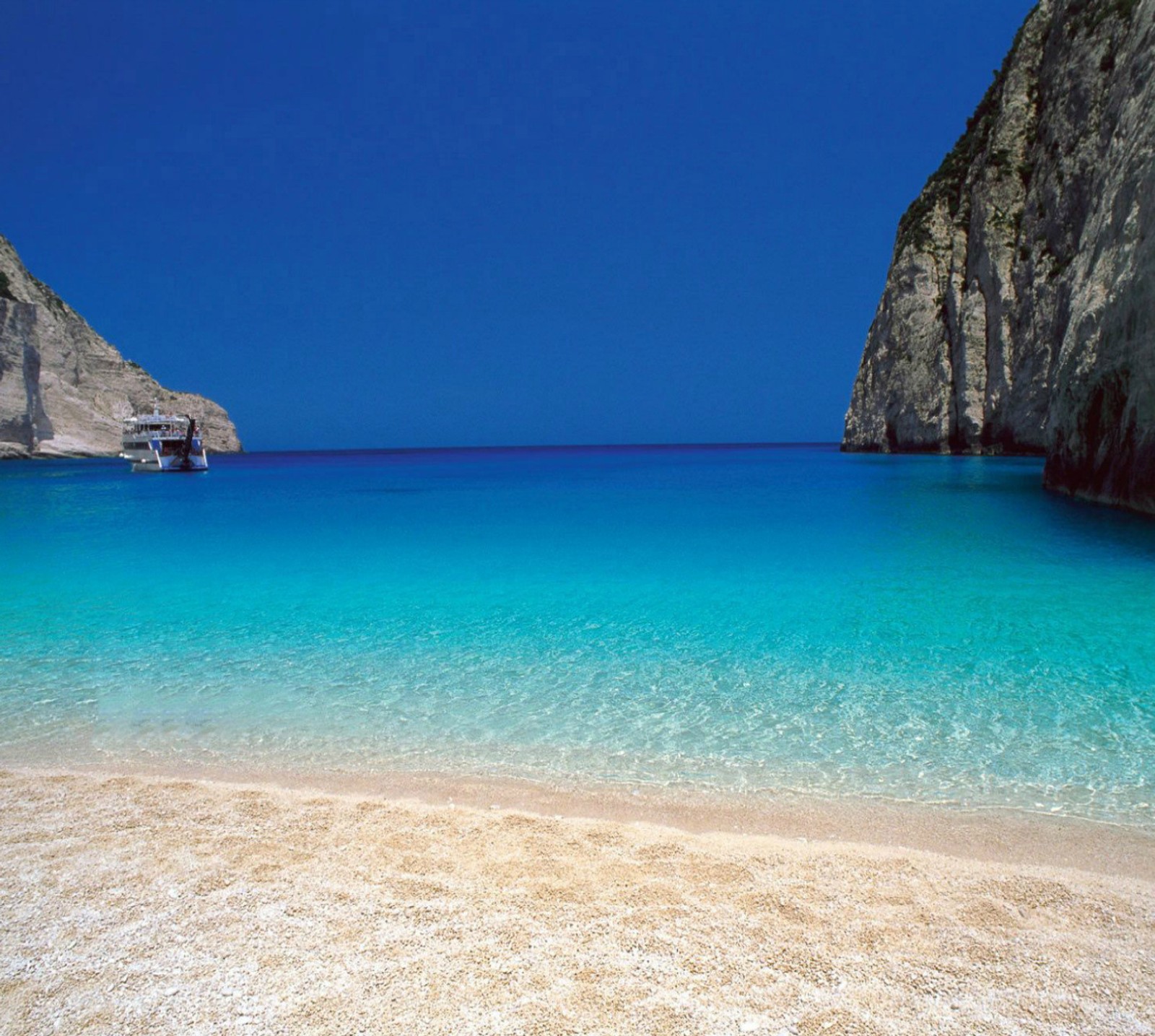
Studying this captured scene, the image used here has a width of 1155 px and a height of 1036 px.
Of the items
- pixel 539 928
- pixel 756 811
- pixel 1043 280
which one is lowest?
pixel 756 811


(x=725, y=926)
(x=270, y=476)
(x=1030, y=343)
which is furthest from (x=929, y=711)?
(x=270, y=476)

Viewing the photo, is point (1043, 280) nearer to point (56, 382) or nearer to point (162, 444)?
point (162, 444)

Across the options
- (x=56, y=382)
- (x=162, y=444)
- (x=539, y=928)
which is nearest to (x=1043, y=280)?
(x=539, y=928)

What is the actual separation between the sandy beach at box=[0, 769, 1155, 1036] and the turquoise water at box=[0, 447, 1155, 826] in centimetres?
104

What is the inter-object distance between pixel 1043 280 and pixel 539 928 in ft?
163

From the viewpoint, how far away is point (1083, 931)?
10.4 ft

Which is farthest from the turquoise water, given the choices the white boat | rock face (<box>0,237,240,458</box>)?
rock face (<box>0,237,240,458</box>)

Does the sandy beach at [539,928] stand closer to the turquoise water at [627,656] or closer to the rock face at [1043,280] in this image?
the turquoise water at [627,656]

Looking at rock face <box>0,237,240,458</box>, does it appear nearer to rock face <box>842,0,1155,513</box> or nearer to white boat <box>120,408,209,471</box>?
white boat <box>120,408,209,471</box>

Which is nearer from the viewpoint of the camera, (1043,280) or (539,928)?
(539,928)

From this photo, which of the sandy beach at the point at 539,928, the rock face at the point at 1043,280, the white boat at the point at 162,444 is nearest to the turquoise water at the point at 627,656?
the sandy beach at the point at 539,928

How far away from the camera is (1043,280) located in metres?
41.7

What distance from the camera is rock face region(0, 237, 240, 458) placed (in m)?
66.4

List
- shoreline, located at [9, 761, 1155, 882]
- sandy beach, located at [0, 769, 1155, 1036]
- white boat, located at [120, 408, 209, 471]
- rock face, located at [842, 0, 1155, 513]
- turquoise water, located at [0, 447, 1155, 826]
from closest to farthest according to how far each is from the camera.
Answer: sandy beach, located at [0, 769, 1155, 1036] < shoreline, located at [9, 761, 1155, 882] < turquoise water, located at [0, 447, 1155, 826] < rock face, located at [842, 0, 1155, 513] < white boat, located at [120, 408, 209, 471]
